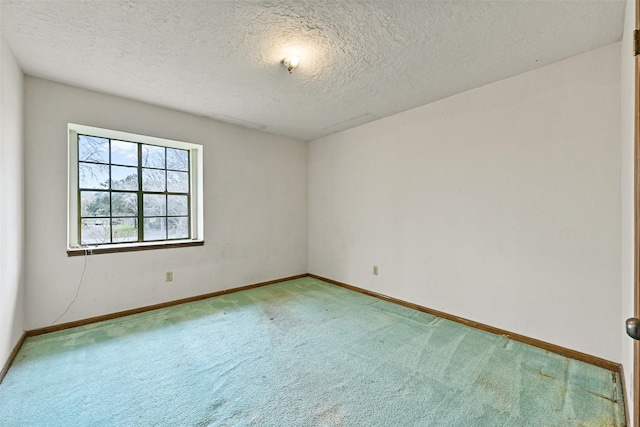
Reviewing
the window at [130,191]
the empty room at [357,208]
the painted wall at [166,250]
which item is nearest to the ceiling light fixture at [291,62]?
the empty room at [357,208]

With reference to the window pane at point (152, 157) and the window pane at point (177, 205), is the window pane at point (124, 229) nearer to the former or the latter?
the window pane at point (177, 205)

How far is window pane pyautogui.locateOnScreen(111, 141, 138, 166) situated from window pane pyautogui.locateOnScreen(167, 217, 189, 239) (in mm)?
802

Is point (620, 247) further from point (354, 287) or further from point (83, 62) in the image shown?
point (83, 62)

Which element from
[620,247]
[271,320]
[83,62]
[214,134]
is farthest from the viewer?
[214,134]

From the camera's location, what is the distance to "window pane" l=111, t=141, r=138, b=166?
309 cm

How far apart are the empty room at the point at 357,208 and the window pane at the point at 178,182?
0.07 meters

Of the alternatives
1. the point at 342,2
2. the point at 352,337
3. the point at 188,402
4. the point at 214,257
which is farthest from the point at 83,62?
the point at 352,337

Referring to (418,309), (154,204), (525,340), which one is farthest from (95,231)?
(525,340)

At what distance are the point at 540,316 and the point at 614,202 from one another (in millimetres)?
1057

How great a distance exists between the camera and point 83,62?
2.23 meters

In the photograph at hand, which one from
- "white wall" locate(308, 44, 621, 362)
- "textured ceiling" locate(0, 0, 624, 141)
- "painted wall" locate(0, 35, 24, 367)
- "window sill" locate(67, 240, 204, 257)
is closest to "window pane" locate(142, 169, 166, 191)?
"window sill" locate(67, 240, 204, 257)

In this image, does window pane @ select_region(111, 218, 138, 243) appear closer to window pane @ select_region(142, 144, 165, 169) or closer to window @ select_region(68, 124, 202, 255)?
window @ select_region(68, 124, 202, 255)

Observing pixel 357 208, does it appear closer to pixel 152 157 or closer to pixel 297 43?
pixel 297 43

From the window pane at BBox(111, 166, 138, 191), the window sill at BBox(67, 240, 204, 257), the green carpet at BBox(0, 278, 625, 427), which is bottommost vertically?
the green carpet at BBox(0, 278, 625, 427)
